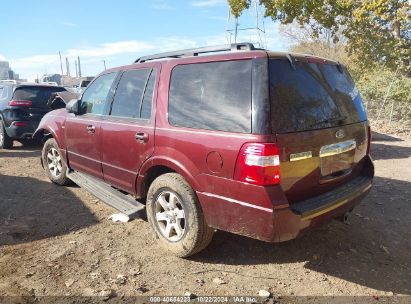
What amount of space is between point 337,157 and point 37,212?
375 centimetres

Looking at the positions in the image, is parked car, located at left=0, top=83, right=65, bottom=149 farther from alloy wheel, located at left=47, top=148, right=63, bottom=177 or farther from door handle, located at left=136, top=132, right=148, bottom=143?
door handle, located at left=136, top=132, right=148, bottom=143

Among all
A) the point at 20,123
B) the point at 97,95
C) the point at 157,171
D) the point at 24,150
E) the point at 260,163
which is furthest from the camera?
the point at 24,150

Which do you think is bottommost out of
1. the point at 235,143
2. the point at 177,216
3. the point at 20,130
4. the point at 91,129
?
the point at 177,216

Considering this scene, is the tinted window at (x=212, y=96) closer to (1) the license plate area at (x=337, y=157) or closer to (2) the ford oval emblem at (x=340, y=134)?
(1) the license plate area at (x=337, y=157)

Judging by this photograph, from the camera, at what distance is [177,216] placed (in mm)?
3561

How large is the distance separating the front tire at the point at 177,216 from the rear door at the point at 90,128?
1222mm

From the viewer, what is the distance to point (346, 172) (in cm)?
355

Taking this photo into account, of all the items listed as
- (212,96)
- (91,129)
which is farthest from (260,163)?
(91,129)

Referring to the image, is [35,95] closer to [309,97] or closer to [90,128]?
[90,128]

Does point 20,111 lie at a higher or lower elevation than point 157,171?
higher

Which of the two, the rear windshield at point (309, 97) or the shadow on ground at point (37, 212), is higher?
the rear windshield at point (309, 97)

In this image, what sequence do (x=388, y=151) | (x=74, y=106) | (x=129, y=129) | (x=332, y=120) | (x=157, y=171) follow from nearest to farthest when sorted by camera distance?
1. (x=332, y=120)
2. (x=157, y=171)
3. (x=129, y=129)
4. (x=74, y=106)
5. (x=388, y=151)

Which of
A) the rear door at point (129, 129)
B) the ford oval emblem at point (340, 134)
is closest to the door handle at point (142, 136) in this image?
the rear door at point (129, 129)

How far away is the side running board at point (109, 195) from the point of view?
4043 millimetres
